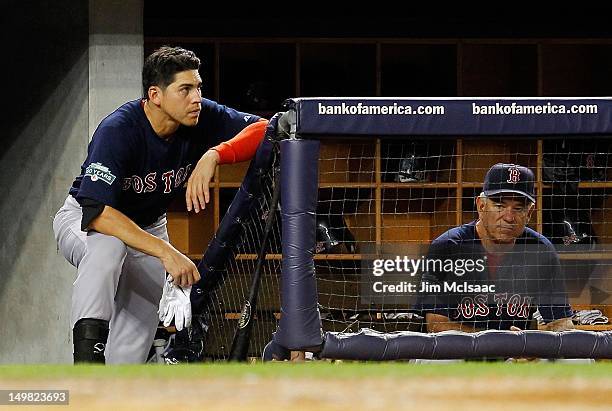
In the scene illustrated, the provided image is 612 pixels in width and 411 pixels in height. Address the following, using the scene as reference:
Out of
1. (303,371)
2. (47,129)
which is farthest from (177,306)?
(47,129)

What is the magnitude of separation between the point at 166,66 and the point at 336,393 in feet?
5.83

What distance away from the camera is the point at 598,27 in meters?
5.76

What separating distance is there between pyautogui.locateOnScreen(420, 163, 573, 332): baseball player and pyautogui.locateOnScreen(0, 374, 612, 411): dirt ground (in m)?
1.07

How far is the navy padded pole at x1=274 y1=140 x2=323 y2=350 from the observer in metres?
2.63

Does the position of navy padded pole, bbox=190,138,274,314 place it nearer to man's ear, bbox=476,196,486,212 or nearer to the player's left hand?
the player's left hand

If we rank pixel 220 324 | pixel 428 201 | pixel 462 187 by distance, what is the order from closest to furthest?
pixel 220 324 < pixel 462 187 < pixel 428 201

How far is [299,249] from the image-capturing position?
2.65 metres

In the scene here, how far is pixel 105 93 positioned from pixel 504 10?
7.28 feet

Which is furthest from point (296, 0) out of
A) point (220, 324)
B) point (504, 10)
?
point (220, 324)

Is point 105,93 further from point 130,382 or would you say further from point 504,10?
point 130,382

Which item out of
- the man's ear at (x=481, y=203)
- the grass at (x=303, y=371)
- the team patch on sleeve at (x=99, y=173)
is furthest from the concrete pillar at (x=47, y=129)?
the grass at (x=303, y=371)

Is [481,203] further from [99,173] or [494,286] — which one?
[99,173]

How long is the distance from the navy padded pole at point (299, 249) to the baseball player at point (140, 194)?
0.39 meters

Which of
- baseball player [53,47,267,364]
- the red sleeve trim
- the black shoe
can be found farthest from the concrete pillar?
the red sleeve trim
